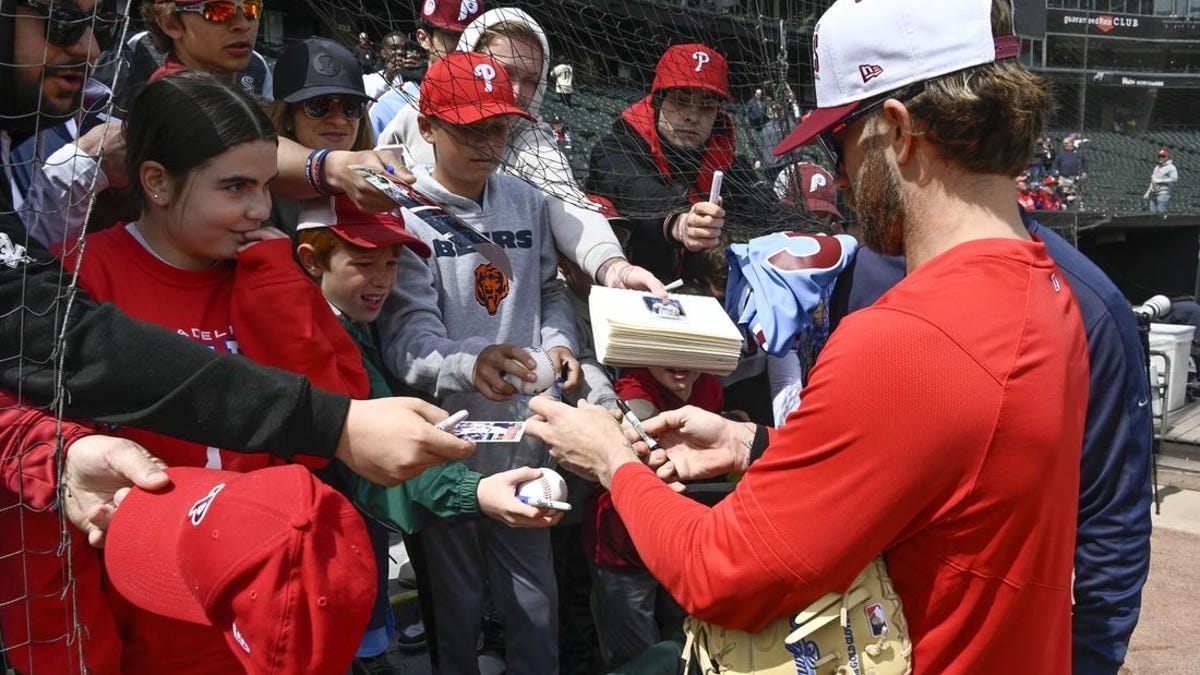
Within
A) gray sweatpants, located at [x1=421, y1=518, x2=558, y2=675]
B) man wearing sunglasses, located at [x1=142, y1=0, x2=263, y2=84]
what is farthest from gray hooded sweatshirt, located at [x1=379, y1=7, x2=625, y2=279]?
gray sweatpants, located at [x1=421, y1=518, x2=558, y2=675]

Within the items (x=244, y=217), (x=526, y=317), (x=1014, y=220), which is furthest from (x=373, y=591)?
(x=526, y=317)

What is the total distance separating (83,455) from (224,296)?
21.4 inches

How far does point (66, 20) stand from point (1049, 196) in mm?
16037

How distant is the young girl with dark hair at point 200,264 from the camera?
181 cm

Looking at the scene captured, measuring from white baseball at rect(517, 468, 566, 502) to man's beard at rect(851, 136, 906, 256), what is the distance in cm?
81

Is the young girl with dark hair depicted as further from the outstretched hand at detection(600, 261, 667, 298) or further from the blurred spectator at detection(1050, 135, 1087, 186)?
the blurred spectator at detection(1050, 135, 1087, 186)

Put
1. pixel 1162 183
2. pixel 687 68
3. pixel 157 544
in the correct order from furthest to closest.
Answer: pixel 1162 183 < pixel 687 68 < pixel 157 544

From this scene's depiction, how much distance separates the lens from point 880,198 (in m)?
1.59

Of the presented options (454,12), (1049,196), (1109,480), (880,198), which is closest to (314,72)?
(454,12)

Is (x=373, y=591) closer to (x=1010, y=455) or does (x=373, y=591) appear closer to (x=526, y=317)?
(x=1010, y=455)

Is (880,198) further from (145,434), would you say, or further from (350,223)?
(350,223)

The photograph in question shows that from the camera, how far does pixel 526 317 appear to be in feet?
9.93

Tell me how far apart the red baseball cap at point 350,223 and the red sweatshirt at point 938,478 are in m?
1.36

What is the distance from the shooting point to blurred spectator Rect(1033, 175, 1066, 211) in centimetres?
1486
